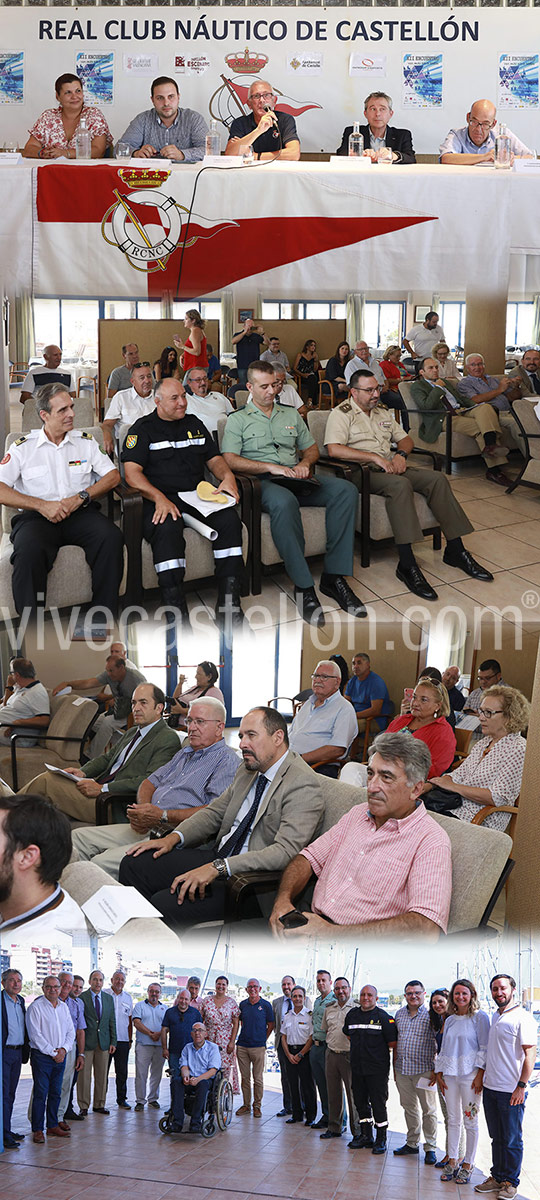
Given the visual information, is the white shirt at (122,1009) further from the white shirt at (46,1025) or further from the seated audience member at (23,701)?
the seated audience member at (23,701)

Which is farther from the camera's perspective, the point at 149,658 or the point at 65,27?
the point at 65,27

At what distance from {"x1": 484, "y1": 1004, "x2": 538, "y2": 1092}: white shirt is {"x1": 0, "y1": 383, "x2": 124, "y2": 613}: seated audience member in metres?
2.32

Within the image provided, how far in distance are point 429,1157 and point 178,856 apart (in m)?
1.04

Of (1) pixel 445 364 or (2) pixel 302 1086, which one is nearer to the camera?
(2) pixel 302 1086

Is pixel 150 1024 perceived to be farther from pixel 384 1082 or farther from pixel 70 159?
pixel 70 159

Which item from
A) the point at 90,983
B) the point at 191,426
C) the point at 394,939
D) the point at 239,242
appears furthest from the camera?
the point at 239,242

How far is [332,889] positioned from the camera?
9.21ft

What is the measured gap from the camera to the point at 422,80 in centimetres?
931

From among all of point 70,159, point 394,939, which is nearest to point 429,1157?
point 394,939

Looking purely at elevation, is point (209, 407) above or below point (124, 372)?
below

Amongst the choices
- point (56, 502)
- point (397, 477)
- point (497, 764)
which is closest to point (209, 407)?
point (397, 477)

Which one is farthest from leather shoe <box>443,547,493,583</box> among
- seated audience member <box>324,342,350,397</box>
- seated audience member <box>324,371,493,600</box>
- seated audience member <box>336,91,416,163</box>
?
seated audience member <box>336,91,416,163</box>

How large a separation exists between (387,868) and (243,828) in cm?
49

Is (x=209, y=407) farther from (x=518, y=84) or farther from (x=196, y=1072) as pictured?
(x=518, y=84)
